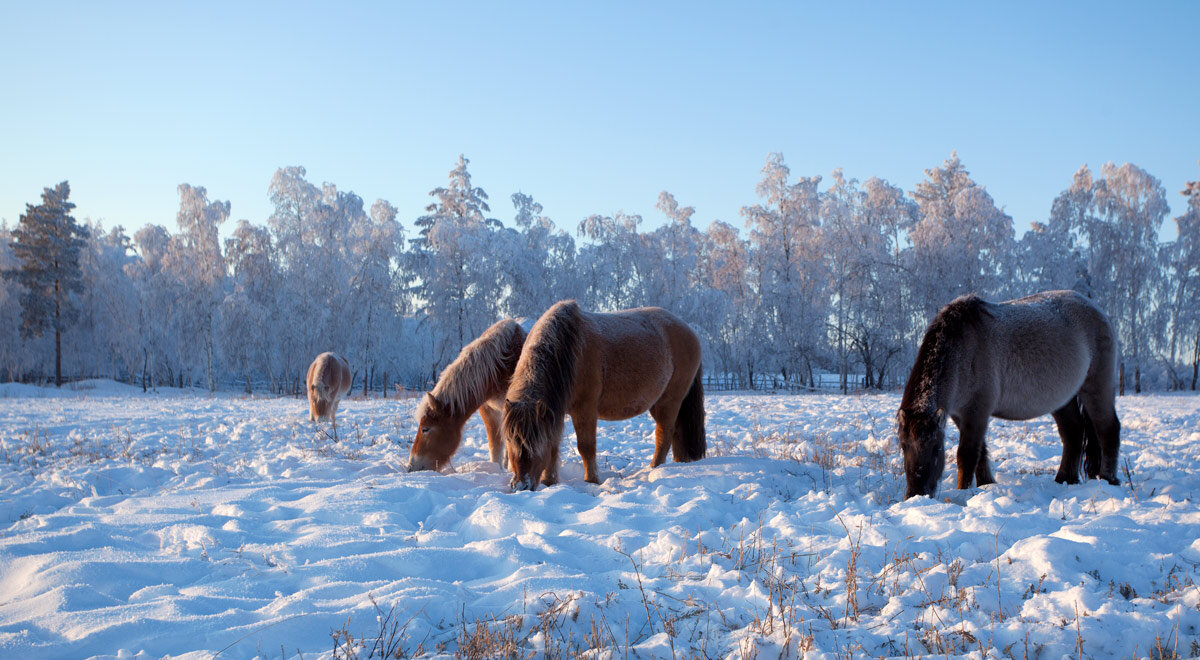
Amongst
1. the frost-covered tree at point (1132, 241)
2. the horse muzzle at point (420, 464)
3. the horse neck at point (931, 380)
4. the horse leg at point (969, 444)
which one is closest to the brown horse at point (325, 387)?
the horse muzzle at point (420, 464)

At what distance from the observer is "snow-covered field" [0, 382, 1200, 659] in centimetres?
210

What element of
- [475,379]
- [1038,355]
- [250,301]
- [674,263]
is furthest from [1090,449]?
[250,301]

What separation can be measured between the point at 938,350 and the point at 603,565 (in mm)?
3251

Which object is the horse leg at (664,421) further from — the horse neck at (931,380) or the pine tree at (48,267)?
the pine tree at (48,267)

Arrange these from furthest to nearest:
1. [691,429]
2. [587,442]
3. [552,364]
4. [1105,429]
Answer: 1. [691,429]
2. [587,442]
3. [552,364]
4. [1105,429]

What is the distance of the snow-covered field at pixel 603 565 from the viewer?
210 centimetres

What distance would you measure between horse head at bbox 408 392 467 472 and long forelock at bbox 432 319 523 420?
30 millimetres

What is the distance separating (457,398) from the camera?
5.79 metres

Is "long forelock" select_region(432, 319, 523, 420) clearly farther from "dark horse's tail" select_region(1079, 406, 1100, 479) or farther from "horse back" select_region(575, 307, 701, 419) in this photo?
"dark horse's tail" select_region(1079, 406, 1100, 479)

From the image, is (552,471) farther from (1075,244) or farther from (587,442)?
(1075,244)

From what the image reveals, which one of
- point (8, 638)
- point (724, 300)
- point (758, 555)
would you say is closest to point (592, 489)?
point (758, 555)

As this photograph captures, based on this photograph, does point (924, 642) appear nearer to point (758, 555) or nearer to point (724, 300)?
point (758, 555)

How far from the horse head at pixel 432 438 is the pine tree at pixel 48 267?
3298 centimetres

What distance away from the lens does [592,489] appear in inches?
198
